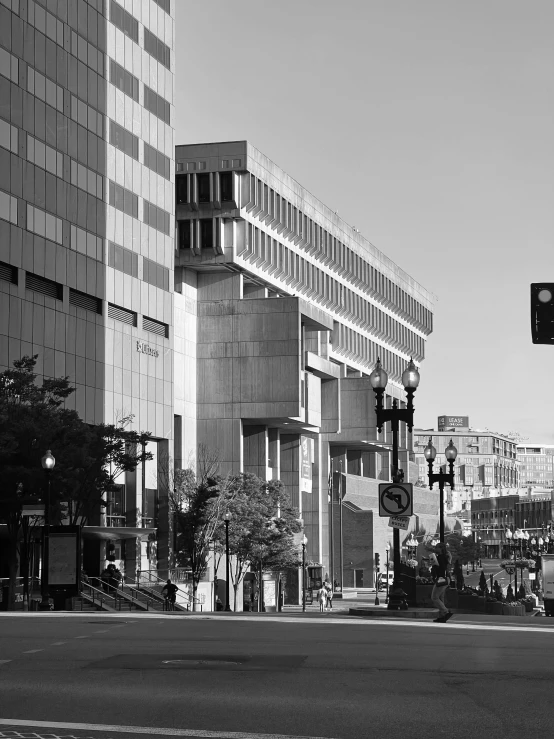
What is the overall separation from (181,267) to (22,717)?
294 ft

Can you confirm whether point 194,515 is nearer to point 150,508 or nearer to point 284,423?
point 150,508

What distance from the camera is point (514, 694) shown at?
46.2ft

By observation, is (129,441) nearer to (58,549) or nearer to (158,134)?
(58,549)

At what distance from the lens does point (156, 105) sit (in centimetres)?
8475

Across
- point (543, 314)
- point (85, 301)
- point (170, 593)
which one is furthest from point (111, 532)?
point (543, 314)

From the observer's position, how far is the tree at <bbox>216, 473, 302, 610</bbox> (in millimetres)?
80000

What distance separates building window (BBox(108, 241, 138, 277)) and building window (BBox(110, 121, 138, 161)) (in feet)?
21.7

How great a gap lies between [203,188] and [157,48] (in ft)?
55.7

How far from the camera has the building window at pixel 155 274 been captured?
82.4 m

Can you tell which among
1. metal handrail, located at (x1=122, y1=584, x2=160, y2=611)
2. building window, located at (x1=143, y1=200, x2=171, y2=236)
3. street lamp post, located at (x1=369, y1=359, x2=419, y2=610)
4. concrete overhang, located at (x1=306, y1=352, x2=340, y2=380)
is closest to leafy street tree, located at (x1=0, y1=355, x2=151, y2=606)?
metal handrail, located at (x1=122, y1=584, x2=160, y2=611)

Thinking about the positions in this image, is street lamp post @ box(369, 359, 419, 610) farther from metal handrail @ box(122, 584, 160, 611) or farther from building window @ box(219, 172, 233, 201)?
building window @ box(219, 172, 233, 201)

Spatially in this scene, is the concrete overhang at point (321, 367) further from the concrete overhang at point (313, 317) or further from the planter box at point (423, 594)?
the planter box at point (423, 594)

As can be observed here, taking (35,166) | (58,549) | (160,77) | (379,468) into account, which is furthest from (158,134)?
(379,468)

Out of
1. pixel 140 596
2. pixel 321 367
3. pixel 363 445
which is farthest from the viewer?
pixel 363 445
